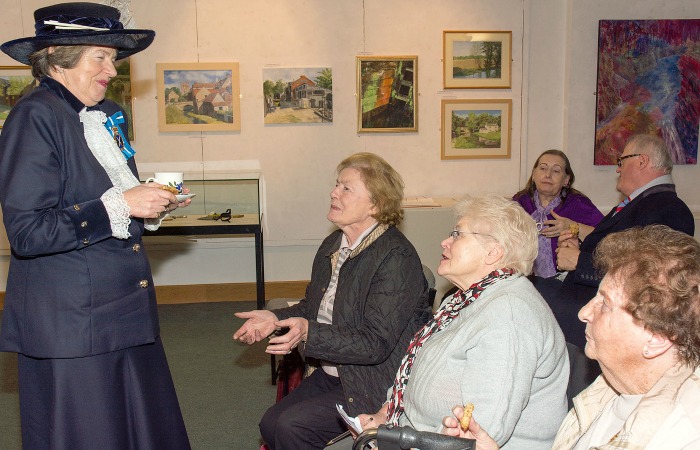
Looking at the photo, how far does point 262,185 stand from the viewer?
6.70 m

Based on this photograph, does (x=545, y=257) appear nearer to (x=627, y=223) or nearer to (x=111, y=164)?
(x=627, y=223)

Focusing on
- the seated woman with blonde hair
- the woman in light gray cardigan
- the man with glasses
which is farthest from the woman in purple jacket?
the seated woman with blonde hair

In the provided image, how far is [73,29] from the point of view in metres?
2.44

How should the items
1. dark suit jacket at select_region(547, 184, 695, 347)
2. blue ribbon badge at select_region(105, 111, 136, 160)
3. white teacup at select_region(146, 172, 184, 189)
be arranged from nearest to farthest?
1. blue ribbon badge at select_region(105, 111, 136, 160)
2. white teacup at select_region(146, 172, 184, 189)
3. dark suit jacket at select_region(547, 184, 695, 347)

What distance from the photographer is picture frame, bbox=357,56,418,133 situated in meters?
6.60

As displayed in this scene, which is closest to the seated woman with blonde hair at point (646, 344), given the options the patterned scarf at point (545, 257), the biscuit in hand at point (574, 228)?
the biscuit in hand at point (574, 228)

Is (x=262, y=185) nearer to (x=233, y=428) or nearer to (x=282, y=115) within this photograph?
(x=282, y=115)

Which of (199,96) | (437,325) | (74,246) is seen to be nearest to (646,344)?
(437,325)

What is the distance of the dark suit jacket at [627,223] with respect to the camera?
3.76 m

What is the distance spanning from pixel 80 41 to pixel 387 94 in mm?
4443

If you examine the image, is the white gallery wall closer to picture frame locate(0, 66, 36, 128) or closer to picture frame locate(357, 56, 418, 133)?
picture frame locate(357, 56, 418, 133)

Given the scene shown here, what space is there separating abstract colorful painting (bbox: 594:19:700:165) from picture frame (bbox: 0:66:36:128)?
5.20m

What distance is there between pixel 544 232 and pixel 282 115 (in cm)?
291

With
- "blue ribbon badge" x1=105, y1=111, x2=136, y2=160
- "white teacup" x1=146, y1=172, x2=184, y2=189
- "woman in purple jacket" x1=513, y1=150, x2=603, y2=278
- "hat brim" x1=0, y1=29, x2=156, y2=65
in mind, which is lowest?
"woman in purple jacket" x1=513, y1=150, x2=603, y2=278
